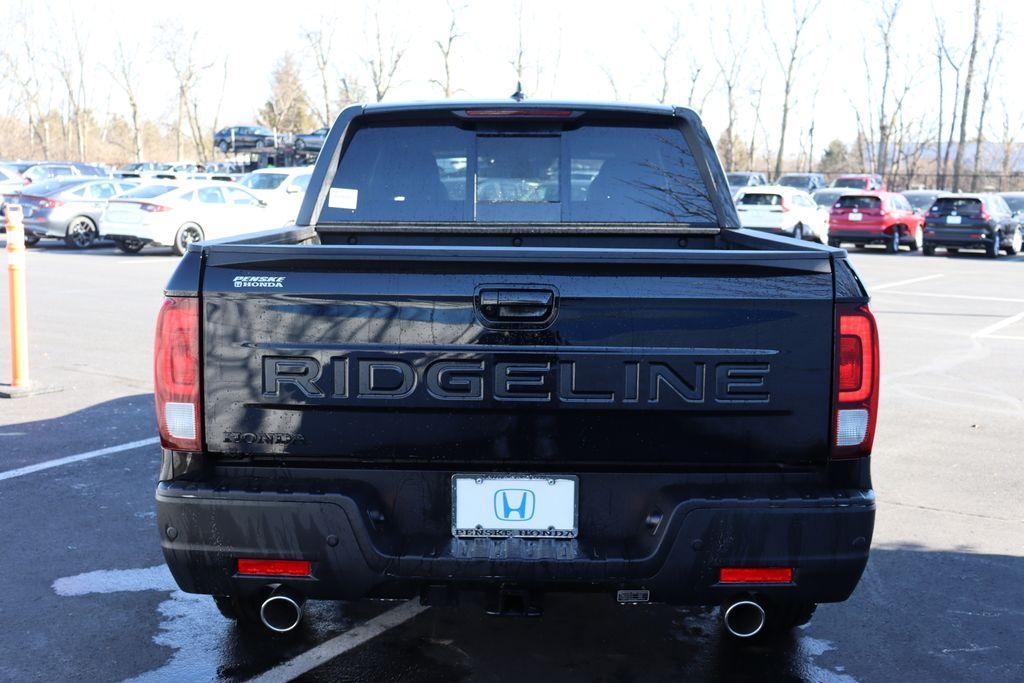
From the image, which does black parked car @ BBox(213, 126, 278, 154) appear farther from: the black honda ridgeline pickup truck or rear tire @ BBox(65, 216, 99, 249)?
the black honda ridgeline pickup truck

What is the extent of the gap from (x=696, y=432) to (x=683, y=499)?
0.20 metres

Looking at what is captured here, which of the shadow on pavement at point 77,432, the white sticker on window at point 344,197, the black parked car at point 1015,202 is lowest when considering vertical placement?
the shadow on pavement at point 77,432

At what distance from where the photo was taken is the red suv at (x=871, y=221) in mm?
28203

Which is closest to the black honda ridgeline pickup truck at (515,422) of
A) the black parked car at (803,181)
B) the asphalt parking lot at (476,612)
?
the asphalt parking lot at (476,612)

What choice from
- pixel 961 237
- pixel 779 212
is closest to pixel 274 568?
pixel 779 212

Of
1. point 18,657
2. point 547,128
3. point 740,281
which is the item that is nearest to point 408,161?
point 547,128

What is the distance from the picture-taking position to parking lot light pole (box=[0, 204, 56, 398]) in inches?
327

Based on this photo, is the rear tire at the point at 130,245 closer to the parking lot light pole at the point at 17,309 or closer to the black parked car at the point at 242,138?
the parking lot light pole at the point at 17,309

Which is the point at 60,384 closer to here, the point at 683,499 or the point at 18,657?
the point at 18,657

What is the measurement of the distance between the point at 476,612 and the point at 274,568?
1.42 metres

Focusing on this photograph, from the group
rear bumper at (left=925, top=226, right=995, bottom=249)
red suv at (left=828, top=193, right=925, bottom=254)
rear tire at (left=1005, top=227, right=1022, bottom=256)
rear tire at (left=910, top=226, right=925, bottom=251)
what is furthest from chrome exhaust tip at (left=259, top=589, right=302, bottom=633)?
rear tire at (left=1005, top=227, right=1022, bottom=256)

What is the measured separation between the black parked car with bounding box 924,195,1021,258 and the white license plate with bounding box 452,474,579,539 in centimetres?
2681

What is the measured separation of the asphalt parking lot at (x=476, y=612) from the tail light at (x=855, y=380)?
111cm

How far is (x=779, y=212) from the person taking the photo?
85.3ft
